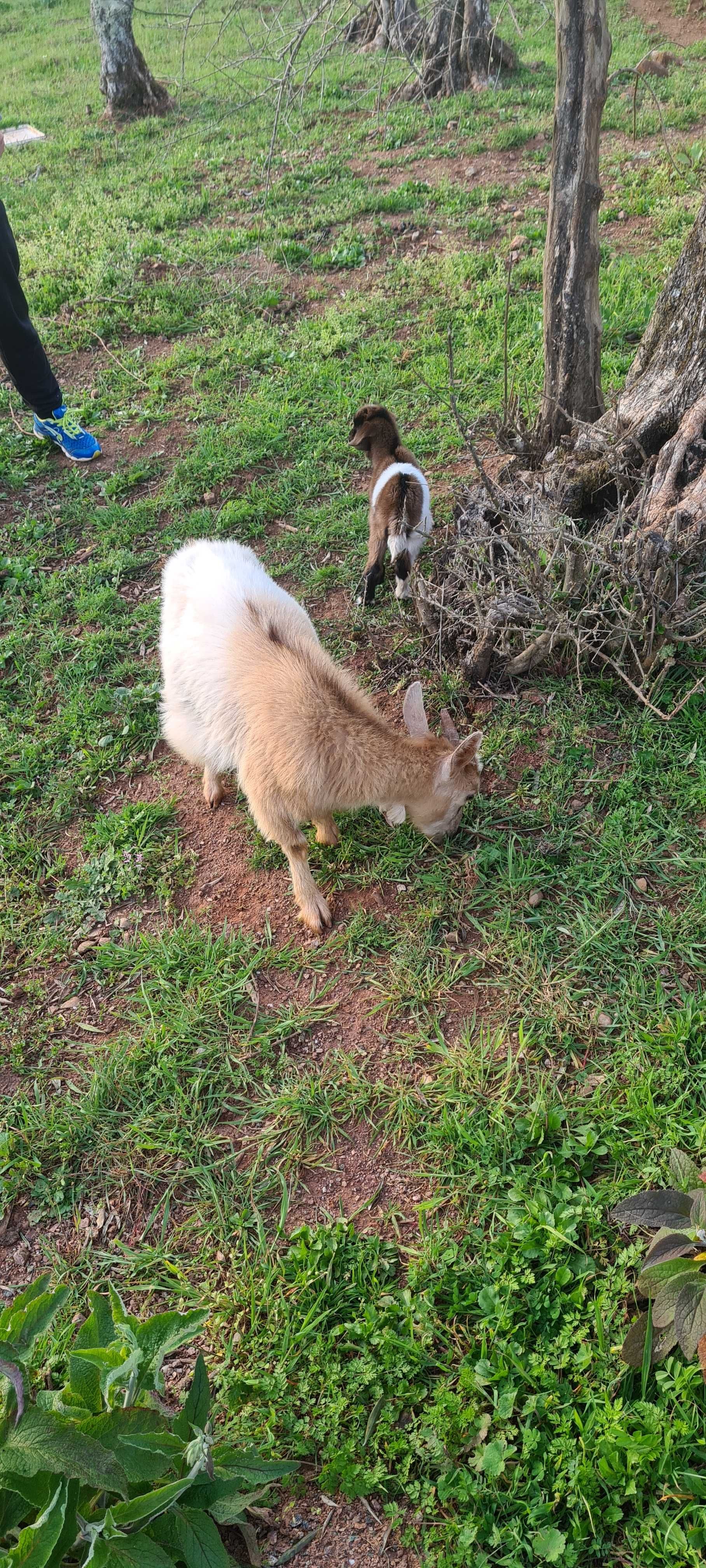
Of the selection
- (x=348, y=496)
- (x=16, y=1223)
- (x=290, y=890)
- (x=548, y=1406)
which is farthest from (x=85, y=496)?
(x=548, y=1406)

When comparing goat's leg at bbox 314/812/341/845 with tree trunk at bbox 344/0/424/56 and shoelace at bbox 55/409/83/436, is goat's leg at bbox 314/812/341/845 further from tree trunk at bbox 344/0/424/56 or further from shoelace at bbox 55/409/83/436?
shoelace at bbox 55/409/83/436

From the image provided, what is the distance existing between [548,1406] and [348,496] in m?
4.84

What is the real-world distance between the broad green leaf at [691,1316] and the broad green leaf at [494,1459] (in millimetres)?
526

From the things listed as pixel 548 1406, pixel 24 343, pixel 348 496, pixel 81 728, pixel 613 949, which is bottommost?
pixel 548 1406

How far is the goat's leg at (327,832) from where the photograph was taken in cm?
384

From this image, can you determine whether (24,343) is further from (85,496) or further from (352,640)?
(352,640)

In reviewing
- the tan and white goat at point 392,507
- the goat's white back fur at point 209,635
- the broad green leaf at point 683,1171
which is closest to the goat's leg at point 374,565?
the tan and white goat at point 392,507

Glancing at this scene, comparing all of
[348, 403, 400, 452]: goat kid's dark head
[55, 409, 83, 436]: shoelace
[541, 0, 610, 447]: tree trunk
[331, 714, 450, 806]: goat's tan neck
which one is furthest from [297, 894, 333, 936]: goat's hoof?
[55, 409, 83, 436]: shoelace

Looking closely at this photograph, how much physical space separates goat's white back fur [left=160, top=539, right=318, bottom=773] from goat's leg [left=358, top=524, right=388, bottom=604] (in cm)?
89

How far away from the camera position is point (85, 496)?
20.3 ft

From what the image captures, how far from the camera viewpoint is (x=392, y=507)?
476 cm

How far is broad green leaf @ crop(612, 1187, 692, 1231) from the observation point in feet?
7.43

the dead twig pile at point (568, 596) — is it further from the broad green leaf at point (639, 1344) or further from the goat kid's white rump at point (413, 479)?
the broad green leaf at point (639, 1344)

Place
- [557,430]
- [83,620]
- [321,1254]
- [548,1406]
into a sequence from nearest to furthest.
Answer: [548,1406], [321,1254], [557,430], [83,620]
